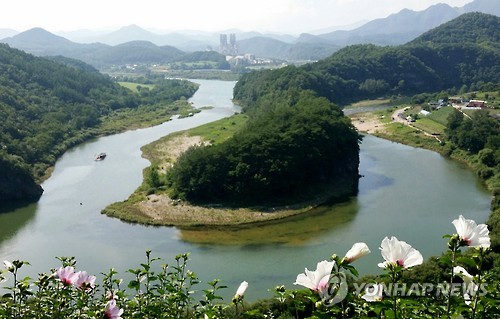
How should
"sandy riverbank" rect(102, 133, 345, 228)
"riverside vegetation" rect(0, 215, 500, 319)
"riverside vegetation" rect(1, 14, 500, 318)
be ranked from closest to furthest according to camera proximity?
"riverside vegetation" rect(0, 215, 500, 319) < "riverside vegetation" rect(1, 14, 500, 318) < "sandy riverbank" rect(102, 133, 345, 228)

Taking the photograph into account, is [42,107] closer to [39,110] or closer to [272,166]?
[39,110]

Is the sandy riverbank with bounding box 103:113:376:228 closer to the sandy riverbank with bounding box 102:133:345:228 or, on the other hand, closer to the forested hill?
the sandy riverbank with bounding box 102:133:345:228

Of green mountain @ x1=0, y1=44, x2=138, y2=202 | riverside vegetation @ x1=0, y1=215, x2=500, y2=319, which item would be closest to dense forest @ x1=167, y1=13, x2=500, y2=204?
green mountain @ x1=0, y1=44, x2=138, y2=202

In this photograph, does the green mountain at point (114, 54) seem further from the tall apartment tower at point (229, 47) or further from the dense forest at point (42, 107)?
the dense forest at point (42, 107)

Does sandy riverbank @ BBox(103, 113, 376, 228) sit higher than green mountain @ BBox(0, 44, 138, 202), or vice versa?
green mountain @ BBox(0, 44, 138, 202)

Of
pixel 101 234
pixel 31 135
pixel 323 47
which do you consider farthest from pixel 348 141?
pixel 323 47

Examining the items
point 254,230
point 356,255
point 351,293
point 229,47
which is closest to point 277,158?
point 254,230
